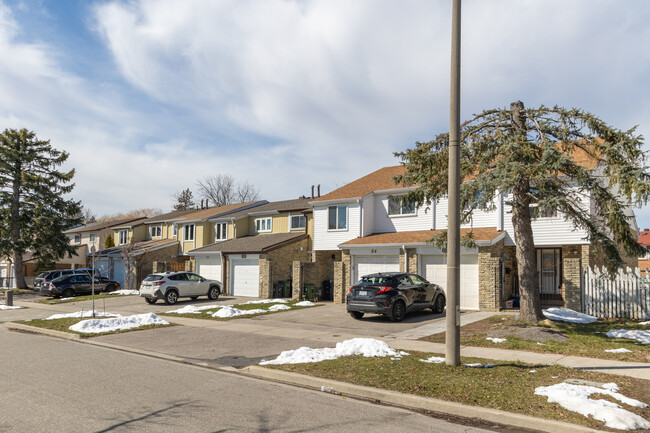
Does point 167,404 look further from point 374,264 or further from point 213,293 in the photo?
point 213,293

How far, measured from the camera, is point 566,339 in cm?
1227

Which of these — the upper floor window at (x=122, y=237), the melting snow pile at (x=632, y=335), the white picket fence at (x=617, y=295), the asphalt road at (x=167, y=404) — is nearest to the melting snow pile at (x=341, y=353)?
the asphalt road at (x=167, y=404)

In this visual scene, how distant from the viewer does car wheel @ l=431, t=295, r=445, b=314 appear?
18.4 m

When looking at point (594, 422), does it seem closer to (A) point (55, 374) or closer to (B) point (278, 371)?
(B) point (278, 371)

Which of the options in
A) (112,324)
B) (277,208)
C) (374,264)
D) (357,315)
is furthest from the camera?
(277,208)

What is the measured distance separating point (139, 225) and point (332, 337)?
123 ft

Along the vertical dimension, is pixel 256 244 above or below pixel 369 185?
below

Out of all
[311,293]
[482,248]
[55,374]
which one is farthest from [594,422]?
[311,293]

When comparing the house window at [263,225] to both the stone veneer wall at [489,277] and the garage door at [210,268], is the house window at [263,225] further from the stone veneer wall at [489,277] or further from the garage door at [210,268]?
the stone veneer wall at [489,277]

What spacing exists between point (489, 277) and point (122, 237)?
38.6 m

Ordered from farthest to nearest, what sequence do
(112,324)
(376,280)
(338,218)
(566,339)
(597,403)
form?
(338,218), (376,280), (112,324), (566,339), (597,403)

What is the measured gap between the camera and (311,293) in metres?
26.6

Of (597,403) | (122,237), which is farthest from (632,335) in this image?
(122,237)

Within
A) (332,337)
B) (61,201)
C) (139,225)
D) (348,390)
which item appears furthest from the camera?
(139,225)
